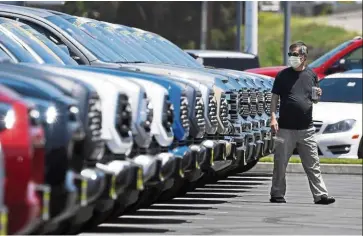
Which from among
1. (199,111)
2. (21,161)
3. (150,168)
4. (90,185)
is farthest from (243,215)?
(21,161)

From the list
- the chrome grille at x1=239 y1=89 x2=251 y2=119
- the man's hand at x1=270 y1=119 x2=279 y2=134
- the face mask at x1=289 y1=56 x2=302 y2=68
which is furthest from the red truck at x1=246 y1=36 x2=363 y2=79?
the man's hand at x1=270 y1=119 x2=279 y2=134

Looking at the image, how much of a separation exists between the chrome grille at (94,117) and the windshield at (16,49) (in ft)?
9.36

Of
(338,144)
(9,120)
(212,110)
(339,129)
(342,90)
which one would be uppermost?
(9,120)

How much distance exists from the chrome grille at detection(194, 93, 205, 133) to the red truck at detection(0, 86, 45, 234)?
5.16 m

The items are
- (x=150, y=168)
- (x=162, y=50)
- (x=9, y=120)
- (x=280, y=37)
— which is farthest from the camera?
(x=280, y=37)

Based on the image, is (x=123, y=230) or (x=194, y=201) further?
(x=194, y=201)

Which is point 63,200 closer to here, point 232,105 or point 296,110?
point 232,105

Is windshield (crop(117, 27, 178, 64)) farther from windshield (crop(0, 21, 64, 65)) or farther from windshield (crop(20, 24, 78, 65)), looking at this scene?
windshield (crop(0, 21, 64, 65))

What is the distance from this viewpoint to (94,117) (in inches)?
426

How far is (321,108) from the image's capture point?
24031 mm

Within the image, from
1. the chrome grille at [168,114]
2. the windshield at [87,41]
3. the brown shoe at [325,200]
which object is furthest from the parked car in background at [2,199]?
the brown shoe at [325,200]

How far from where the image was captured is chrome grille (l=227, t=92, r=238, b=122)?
1634 cm

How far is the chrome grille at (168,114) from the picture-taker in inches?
511

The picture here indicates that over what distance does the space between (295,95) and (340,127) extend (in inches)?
279
